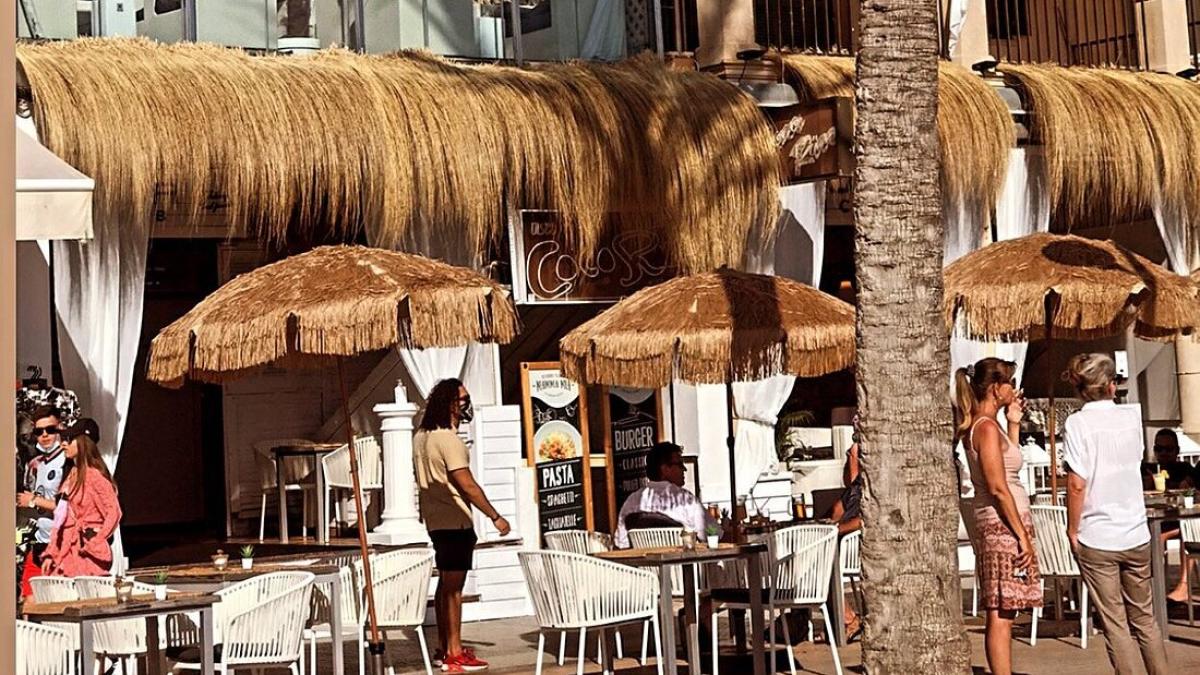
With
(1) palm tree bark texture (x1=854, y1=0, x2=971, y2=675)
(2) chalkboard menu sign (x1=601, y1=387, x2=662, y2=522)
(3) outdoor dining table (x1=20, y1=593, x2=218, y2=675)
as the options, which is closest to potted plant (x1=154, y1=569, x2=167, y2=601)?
(3) outdoor dining table (x1=20, y1=593, x2=218, y2=675)

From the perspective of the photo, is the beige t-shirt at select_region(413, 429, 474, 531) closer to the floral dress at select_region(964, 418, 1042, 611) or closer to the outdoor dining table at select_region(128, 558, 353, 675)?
the outdoor dining table at select_region(128, 558, 353, 675)

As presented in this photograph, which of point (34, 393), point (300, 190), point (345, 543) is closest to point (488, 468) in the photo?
point (345, 543)

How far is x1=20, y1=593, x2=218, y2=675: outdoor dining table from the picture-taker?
328 inches

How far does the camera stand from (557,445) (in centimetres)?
1598

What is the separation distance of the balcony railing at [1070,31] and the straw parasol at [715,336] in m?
10.9

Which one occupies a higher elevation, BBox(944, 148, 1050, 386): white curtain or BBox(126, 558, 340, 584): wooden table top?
BBox(944, 148, 1050, 386): white curtain

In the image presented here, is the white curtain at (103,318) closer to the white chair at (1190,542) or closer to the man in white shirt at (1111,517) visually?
the man in white shirt at (1111,517)

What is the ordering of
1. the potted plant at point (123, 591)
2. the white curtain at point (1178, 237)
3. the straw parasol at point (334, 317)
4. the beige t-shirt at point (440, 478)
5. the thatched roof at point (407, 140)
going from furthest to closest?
the white curtain at point (1178, 237), the thatched roof at point (407, 140), the beige t-shirt at point (440, 478), the straw parasol at point (334, 317), the potted plant at point (123, 591)

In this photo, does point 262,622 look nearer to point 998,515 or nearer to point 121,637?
point 121,637

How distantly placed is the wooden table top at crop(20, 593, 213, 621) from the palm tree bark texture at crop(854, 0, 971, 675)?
3315mm

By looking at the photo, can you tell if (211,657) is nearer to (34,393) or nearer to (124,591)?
(124,591)

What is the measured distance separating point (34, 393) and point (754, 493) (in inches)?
265

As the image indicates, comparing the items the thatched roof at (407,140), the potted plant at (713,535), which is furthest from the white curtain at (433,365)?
the potted plant at (713,535)

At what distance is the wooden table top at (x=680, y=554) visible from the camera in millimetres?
9844
